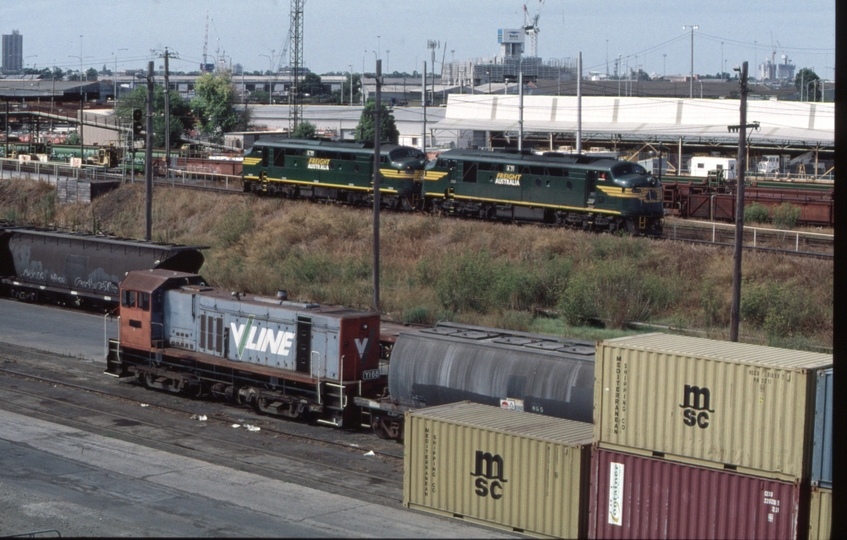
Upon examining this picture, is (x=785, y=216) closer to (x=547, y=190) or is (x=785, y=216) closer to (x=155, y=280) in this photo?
(x=547, y=190)

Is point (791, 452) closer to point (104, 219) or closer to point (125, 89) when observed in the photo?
point (104, 219)

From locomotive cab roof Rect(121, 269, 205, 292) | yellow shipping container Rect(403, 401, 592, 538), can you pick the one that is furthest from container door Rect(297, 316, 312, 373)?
yellow shipping container Rect(403, 401, 592, 538)

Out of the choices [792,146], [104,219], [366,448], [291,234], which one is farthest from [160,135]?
[366,448]

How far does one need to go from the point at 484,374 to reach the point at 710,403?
672cm

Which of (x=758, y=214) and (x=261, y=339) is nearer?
(x=261, y=339)

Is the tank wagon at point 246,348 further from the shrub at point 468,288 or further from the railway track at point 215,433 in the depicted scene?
the shrub at point 468,288

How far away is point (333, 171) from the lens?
52.9 meters

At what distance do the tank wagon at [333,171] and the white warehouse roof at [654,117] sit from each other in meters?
37.9

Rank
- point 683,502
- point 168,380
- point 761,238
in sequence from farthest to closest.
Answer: point 761,238
point 168,380
point 683,502

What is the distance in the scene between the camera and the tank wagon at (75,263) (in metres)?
38.3

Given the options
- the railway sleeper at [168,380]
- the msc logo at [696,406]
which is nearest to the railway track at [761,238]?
the railway sleeper at [168,380]

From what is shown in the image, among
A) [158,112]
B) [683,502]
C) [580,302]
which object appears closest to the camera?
[683,502]

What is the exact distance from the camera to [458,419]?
18.6 metres

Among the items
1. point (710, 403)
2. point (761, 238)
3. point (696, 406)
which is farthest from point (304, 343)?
point (761, 238)
